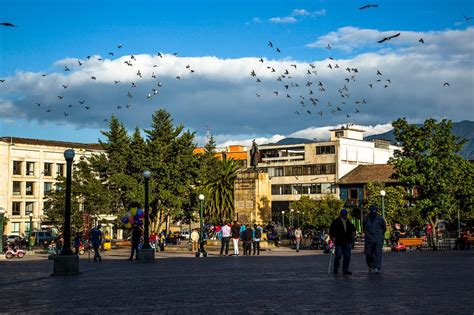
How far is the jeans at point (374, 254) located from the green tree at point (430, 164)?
22947mm

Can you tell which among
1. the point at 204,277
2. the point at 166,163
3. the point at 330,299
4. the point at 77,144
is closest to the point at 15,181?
the point at 77,144

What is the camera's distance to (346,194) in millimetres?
98438

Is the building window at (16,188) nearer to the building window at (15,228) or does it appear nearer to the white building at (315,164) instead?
the building window at (15,228)

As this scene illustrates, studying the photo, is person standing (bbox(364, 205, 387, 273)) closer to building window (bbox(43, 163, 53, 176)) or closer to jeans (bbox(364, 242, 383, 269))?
jeans (bbox(364, 242, 383, 269))

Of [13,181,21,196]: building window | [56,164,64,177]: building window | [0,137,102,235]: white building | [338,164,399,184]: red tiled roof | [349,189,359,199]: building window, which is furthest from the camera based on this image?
[349,189,359,199]: building window

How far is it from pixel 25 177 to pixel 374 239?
7209cm

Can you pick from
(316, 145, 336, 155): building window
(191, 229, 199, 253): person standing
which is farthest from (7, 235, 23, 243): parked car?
(316, 145, 336, 155): building window

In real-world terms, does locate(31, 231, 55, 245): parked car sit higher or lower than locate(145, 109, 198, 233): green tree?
lower

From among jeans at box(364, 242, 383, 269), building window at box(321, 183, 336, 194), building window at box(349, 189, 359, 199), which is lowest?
jeans at box(364, 242, 383, 269)

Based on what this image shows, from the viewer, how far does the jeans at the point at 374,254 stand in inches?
680

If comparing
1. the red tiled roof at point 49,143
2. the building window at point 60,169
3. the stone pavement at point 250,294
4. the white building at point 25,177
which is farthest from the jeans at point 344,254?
the building window at point 60,169

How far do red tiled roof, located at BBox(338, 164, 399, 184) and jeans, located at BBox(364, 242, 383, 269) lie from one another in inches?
2956

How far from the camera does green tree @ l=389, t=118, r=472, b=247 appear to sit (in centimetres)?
3938

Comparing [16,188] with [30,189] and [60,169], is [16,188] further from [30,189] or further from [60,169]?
[60,169]
